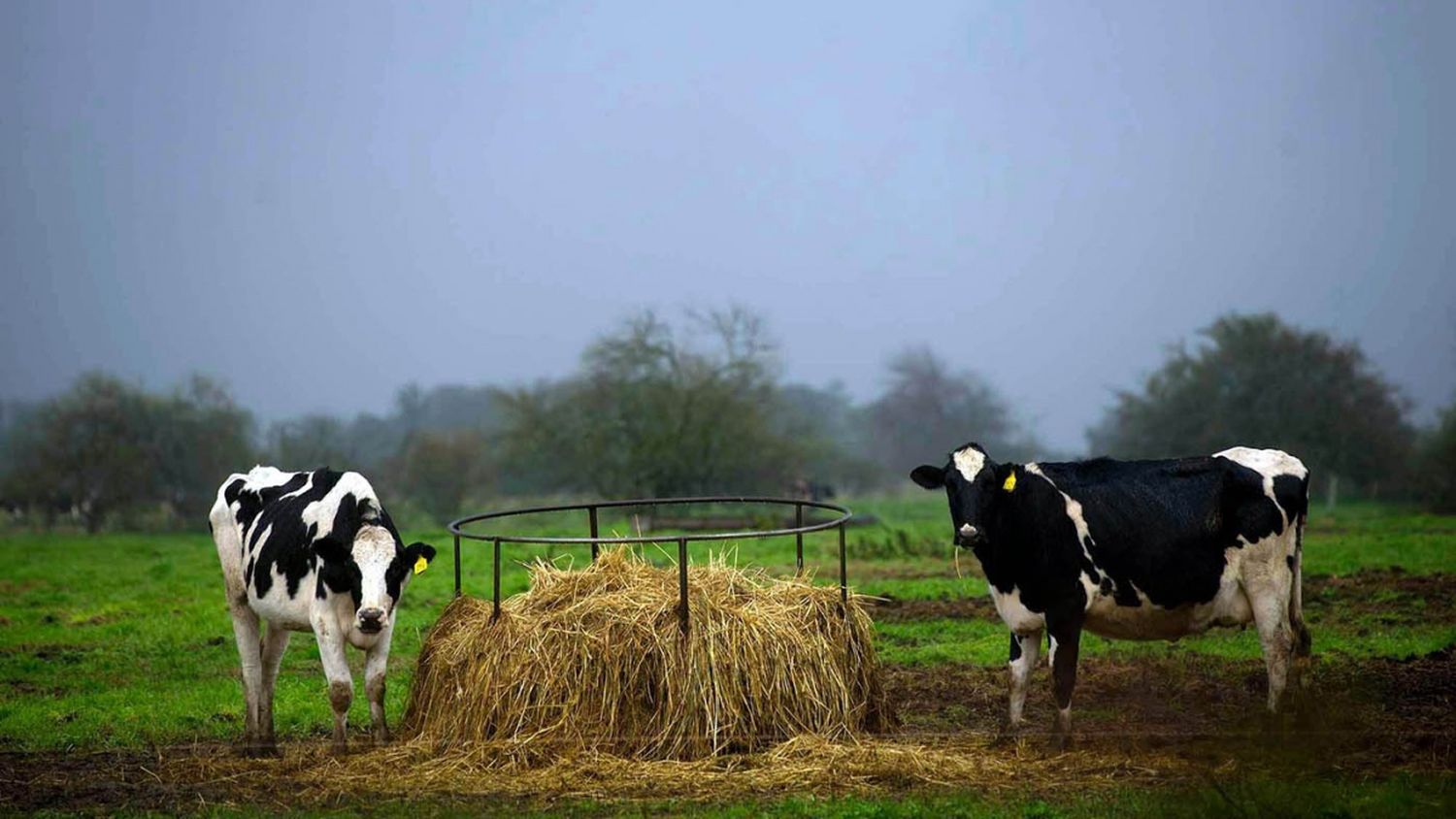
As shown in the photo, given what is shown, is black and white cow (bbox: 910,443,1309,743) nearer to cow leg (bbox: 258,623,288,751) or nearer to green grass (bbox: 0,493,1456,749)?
green grass (bbox: 0,493,1456,749)

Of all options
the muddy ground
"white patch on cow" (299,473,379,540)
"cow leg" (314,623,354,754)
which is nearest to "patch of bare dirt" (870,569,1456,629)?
the muddy ground

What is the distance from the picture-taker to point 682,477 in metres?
46.8

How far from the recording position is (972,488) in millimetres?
10547

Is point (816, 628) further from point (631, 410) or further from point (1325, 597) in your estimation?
point (631, 410)

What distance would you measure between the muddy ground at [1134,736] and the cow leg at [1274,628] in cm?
27

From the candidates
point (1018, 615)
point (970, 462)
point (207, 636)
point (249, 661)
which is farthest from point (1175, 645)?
point (207, 636)

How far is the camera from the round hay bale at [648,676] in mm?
9945

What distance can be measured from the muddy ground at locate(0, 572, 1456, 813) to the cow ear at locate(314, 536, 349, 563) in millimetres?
1504

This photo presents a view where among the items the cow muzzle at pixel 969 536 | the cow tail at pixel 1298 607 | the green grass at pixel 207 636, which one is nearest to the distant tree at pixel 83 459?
the green grass at pixel 207 636

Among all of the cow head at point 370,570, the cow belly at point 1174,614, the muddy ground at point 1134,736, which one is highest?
the cow head at point 370,570

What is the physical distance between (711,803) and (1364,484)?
139ft

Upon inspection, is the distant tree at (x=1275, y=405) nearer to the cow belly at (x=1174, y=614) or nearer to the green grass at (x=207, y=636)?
the green grass at (x=207, y=636)

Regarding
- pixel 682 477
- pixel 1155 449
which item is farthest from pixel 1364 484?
pixel 682 477

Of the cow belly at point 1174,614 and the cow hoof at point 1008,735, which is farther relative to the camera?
the cow belly at point 1174,614
